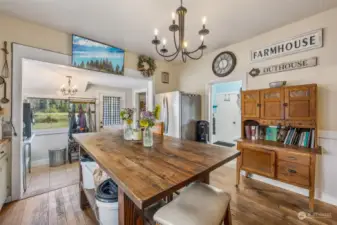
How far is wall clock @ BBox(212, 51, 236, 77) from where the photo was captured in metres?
3.10

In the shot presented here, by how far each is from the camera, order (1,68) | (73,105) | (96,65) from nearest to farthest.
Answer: (1,68), (96,65), (73,105)

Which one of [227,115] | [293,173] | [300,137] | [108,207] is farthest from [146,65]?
[227,115]

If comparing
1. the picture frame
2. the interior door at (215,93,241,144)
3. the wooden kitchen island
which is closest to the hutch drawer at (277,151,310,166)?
the wooden kitchen island

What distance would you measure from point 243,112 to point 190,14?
70.1 inches

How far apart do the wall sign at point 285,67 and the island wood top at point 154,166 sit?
1967mm

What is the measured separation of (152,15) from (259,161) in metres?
2.63

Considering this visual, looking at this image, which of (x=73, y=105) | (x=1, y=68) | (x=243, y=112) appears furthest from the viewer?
(x=73, y=105)

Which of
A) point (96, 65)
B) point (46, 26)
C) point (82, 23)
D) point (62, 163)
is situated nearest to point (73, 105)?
point (62, 163)

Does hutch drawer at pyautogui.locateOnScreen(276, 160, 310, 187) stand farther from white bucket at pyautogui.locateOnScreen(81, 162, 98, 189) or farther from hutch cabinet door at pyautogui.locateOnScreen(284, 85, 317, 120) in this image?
white bucket at pyautogui.locateOnScreen(81, 162, 98, 189)

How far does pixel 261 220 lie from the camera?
5.73 feet

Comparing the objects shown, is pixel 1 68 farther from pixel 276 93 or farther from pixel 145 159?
pixel 276 93

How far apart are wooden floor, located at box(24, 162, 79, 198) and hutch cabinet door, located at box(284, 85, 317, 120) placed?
143 inches

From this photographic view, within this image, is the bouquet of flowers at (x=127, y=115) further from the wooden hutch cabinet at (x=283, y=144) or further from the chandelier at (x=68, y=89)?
the chandelier at (x=68, y=89)

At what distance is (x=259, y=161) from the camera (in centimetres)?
230
